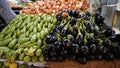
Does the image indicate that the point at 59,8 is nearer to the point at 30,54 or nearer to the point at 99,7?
the point at 30,54

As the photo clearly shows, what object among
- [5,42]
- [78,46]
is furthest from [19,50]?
[78,46]

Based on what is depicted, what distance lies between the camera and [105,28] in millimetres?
2594

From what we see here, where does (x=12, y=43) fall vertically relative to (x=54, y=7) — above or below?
below

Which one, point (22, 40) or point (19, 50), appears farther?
point (22, 40)

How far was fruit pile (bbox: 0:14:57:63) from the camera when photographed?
2146mm

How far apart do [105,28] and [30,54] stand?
103cm

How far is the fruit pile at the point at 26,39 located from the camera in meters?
2.15

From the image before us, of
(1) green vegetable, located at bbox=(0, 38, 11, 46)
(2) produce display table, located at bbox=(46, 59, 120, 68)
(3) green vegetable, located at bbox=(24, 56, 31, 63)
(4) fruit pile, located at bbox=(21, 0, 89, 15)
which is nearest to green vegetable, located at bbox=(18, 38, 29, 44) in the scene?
(1) green vegetable, located at bbox=(0, 38, 11, 46)

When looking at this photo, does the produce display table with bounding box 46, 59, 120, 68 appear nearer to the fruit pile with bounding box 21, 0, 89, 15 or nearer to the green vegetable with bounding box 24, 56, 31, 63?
the green vegetable with bounding box 24, 56, 31, 63

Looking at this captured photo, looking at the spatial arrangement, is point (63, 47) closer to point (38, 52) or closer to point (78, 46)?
point (78, 46)

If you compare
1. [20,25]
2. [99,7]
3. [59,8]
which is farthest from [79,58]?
[99,7]

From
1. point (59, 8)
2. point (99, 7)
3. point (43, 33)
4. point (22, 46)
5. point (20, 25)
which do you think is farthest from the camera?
point (99, 7)

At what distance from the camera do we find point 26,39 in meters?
2.37

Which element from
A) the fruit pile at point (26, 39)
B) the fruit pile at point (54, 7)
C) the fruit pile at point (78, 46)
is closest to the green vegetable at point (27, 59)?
the fruit pile at point (26, 39)
